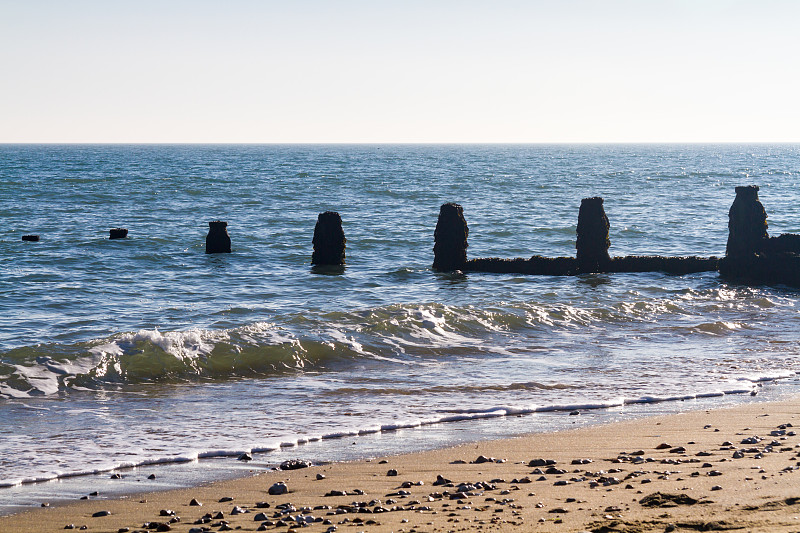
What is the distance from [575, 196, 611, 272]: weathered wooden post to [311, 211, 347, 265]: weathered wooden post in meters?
6.43

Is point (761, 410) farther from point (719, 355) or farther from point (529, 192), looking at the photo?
point (529, 192)

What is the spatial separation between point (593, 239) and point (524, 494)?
14.6 m

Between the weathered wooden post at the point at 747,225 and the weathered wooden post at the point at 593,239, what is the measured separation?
9.06 feet

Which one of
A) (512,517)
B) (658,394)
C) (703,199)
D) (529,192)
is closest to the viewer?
(512,517)

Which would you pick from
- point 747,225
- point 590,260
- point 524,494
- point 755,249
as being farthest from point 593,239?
point 524,494

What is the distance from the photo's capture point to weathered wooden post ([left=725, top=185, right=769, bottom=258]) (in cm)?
1934

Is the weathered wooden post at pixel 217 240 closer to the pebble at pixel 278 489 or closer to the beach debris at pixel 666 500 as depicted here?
the pebble at pixel 278 489

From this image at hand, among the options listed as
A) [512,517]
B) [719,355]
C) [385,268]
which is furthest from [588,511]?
[385,268]

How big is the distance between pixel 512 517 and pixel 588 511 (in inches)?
20.2

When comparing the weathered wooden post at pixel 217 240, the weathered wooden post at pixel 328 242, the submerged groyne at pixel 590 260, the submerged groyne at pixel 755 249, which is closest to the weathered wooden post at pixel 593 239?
the submerged groyne at pixel 590 260

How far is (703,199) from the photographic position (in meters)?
56.0

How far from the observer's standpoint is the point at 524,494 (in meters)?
6.47

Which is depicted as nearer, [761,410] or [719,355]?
[761,410]

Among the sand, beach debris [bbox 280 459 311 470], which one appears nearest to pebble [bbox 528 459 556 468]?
the sand
